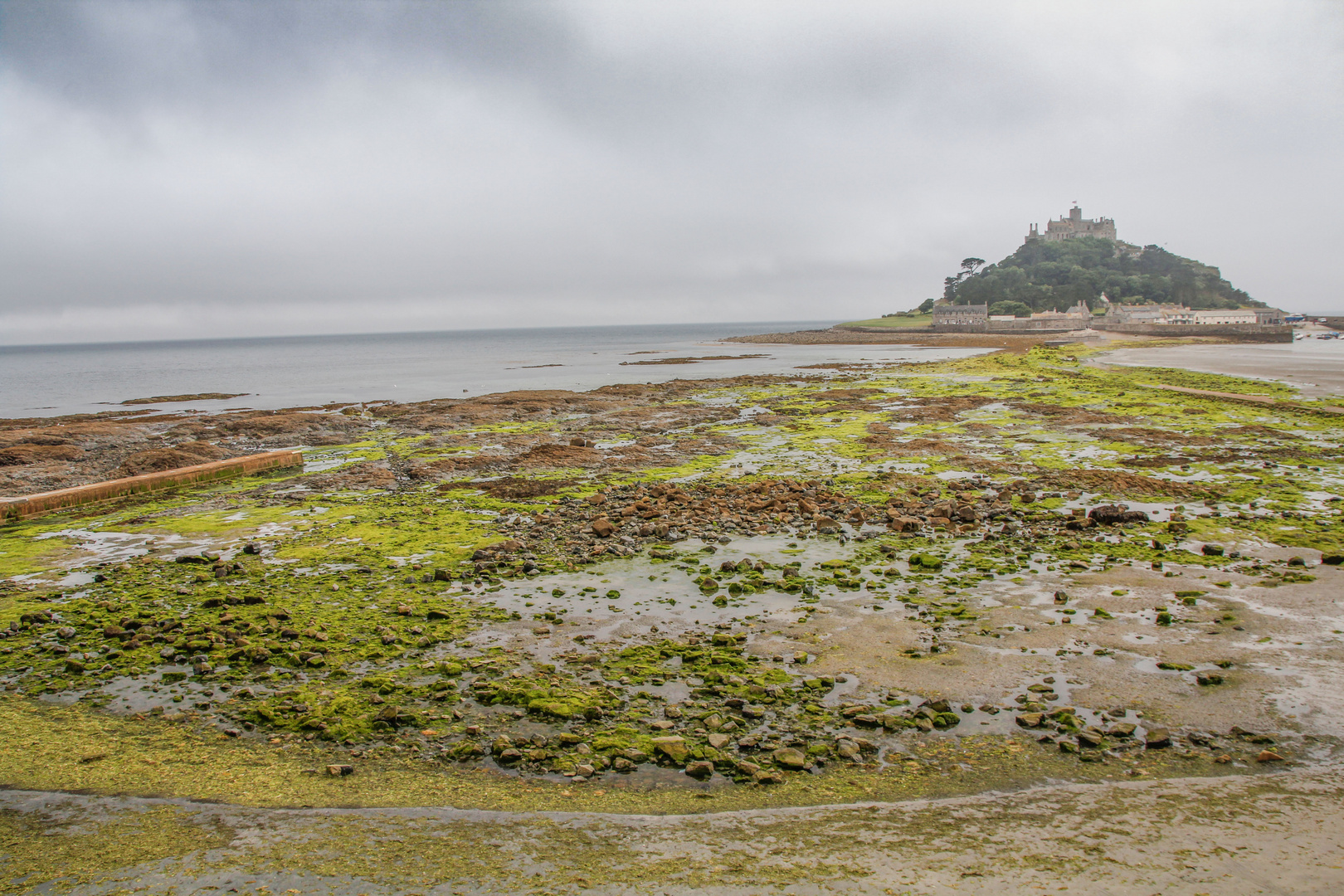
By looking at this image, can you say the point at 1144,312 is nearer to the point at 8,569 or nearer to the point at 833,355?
the point at 833,355

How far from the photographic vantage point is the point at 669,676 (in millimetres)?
9492

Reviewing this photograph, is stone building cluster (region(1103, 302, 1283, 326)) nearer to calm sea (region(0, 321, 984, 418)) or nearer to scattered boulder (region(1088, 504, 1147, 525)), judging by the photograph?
calm sea (region(0, 321, 984, 418))

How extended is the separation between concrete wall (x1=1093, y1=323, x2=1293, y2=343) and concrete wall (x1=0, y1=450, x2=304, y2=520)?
125m

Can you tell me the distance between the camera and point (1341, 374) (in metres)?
48.4

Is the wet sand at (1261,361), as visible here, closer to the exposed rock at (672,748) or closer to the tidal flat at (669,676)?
the tidal flat at (669,676)

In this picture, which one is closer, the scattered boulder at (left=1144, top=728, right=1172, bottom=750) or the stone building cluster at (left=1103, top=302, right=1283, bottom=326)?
the scattered boulder at (left=1144, top=728, right=1172, bottom=750)

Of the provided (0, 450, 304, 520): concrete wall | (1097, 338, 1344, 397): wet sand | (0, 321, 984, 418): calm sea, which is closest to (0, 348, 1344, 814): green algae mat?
(0, 450, 304, 520): concrete wall

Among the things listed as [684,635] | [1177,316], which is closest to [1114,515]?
[684,635]

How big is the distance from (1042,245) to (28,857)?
22634 cm

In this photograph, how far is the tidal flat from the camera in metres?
6.38

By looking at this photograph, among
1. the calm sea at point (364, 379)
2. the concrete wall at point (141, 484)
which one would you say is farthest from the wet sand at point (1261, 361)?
the concrete wall at point (141, 484)

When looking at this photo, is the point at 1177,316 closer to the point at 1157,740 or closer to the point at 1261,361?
the point at 1261,361

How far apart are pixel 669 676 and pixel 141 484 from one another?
21.2 meters

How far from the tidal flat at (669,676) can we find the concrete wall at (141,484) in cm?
79
